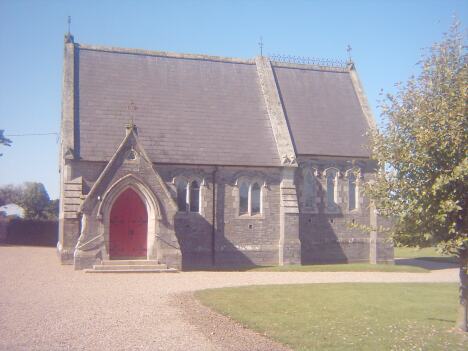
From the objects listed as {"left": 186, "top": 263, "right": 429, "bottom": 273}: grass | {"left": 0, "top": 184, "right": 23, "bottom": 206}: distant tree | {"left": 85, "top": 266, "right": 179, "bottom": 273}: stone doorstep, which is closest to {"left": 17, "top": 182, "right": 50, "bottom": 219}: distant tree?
{"left": 0, "top": 184, "right": 23, "bottom": 206}: distant tree

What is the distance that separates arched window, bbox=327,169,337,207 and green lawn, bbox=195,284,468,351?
10.7 meters

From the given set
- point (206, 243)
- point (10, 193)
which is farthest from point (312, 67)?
point (10, 193)

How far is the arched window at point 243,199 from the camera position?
28703 millimetres

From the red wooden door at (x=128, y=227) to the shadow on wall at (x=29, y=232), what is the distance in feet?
66.3

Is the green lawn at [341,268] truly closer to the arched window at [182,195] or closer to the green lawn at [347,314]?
the arched window at [182,195]

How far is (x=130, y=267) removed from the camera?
76.4 ft

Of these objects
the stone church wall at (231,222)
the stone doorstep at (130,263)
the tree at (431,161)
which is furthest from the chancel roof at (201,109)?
the tree at (431,161)

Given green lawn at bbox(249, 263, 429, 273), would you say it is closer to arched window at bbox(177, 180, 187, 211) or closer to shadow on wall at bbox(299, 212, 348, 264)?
shadow on wall at bbox(299, 212, 348, 264)

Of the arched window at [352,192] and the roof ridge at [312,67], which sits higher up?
the roof ridge at [312,67]

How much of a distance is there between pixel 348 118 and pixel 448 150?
72.5 ft

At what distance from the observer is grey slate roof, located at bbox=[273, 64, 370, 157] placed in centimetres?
3120

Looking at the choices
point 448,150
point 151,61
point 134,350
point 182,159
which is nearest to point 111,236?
point 182,159

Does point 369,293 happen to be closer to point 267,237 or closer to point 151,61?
point 267,237

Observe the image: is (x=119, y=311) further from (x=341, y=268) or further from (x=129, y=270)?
(x=341, y=268)
